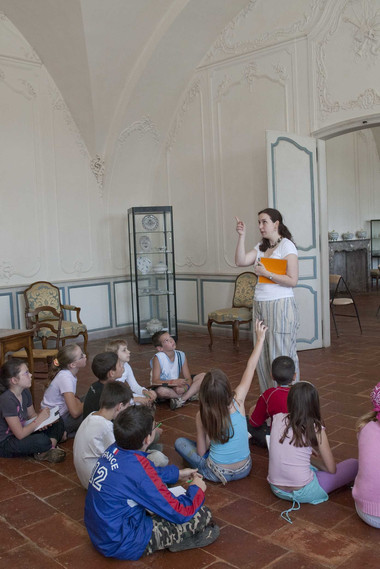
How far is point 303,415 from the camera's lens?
2607 millimetres

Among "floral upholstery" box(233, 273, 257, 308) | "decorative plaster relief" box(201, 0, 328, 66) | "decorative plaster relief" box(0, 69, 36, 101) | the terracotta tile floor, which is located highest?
"decorative plaster relief" box(201, 0, 328, 66)

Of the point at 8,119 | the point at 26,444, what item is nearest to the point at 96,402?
the point at 26,444

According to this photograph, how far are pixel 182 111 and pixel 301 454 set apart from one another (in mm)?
6514

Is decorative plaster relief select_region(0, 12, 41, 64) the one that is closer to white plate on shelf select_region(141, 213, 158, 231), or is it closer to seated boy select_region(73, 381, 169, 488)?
white plate on shelf select_region(141, 213, 158, 231)

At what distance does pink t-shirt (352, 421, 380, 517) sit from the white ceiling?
18.8 feet

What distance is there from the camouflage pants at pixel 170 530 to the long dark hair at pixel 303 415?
561 mm

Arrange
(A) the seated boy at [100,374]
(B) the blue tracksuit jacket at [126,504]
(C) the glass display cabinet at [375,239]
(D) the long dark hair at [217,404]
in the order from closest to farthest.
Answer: (B) the blue tracksuit jacket at [126,504], (D) the long dark hair at [217,404], (A) the seated boy at [100,374], (C) the glass display cabinet at [375,239]

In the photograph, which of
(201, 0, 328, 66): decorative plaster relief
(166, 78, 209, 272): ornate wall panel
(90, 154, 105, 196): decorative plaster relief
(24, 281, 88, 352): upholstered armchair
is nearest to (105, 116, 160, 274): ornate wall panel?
(90, 154, 105, 196): decorative plaster relief

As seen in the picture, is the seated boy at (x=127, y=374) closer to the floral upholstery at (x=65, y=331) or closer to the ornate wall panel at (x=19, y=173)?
the floral upholstery at (x=65, y=331)

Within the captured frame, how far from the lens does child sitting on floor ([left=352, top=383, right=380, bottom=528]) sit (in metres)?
2.36

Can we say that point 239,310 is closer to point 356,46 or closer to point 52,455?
point 356,46

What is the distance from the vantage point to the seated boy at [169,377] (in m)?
4.44

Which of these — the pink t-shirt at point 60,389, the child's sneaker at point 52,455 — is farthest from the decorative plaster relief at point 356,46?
the child's sneaker at point 52,455

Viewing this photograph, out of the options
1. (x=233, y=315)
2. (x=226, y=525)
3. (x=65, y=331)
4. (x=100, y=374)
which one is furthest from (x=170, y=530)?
(x=233, y=315)
